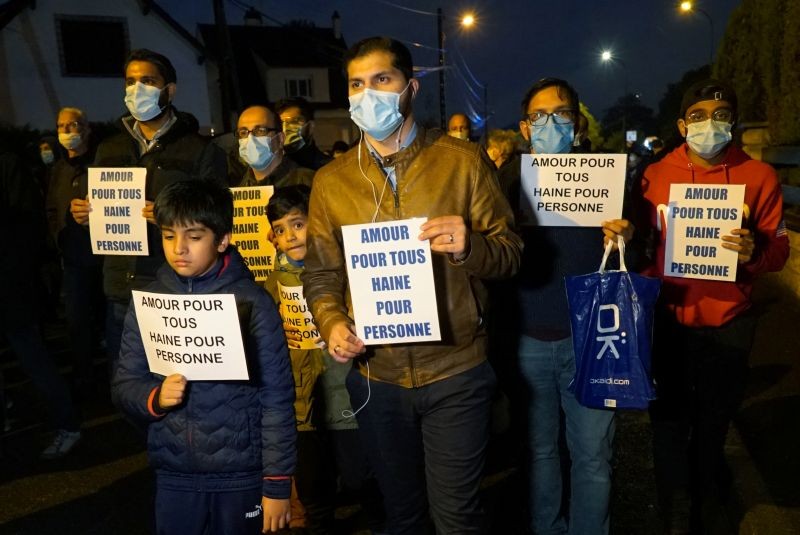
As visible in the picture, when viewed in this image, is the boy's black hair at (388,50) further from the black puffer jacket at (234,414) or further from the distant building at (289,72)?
the distant building at (289,72)

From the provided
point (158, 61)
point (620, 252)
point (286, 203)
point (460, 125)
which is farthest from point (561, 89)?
point (460, 125)

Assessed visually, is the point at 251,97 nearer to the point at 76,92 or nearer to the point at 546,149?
the point at 76,92

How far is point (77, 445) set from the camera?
5.05 m

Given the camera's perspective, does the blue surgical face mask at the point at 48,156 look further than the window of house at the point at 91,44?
No

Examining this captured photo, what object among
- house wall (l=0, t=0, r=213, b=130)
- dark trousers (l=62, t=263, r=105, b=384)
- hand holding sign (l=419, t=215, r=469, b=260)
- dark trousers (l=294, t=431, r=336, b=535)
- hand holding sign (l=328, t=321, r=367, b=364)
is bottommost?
dark trousers (l=294, t=431, r=336, b=535)

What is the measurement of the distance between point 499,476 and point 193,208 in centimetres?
286

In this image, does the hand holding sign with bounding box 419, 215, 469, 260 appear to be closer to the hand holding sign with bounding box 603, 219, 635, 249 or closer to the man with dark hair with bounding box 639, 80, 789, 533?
the hand holding sign with bounding box 603, 219, 635, 249

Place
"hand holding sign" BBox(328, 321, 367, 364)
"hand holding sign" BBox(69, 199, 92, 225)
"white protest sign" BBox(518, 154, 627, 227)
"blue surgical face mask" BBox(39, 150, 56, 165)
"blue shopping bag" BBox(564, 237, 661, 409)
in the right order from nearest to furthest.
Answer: "hand holding sign" BBox(328, 321, 367, 364), "blue shopping bag" BBox(564, 237, 661, 409), "white protest sign" BBox(518, 154, 627, 227), "hand holding sign" BBox(69, 199, 92, 225), "blue surgical face mask" BBox(39, 150, 56, 165)

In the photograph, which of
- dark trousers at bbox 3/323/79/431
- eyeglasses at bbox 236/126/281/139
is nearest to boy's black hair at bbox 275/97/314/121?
eyeglasses at bbox 236/126/281/139

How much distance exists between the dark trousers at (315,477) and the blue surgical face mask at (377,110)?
1725 mm

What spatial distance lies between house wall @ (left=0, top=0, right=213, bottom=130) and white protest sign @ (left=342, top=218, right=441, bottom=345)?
29.2 meters

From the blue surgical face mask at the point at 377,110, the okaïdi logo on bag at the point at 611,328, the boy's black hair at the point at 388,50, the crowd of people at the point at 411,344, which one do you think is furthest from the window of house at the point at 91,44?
the okaïdi logo on bag at the point at 611,328

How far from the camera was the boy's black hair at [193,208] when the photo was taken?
2.62m

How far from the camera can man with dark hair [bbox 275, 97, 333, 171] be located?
5.40 m
